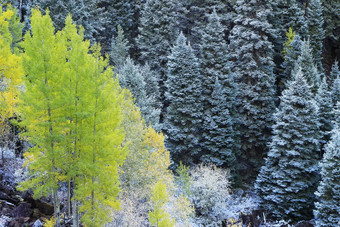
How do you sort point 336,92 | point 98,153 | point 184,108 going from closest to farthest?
point 98,153, point 184,108, point 336,92

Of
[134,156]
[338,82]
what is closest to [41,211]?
[134,156]

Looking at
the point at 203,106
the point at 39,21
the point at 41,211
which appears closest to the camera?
the point at 39,21

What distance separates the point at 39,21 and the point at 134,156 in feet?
30.4

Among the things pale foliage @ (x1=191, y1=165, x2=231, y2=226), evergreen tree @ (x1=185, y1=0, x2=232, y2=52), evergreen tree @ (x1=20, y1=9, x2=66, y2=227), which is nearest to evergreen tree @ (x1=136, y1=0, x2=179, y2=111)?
evergreen tree @ (x1=185, y1=0, x2=232, y2=52)

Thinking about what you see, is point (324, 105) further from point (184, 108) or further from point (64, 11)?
point (64, 11)

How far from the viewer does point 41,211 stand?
1888 centimetres

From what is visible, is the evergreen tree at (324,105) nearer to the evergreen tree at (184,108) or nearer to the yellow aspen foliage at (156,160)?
the evergreen tree at (184,108)

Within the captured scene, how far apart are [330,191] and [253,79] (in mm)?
13484

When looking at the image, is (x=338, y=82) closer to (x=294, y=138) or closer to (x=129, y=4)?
(x=294, y=138)

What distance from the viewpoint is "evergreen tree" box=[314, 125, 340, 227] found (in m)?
20.4

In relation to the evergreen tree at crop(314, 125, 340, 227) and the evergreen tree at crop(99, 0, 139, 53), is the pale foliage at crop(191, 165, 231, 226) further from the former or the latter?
the evergreen tree at crop(99, 0, 139, 53)

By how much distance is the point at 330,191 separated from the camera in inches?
827

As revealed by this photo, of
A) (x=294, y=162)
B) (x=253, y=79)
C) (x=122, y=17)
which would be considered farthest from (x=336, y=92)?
(x=122, y=17)

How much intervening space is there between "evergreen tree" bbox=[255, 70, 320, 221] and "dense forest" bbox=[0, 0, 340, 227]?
3.3 inches
